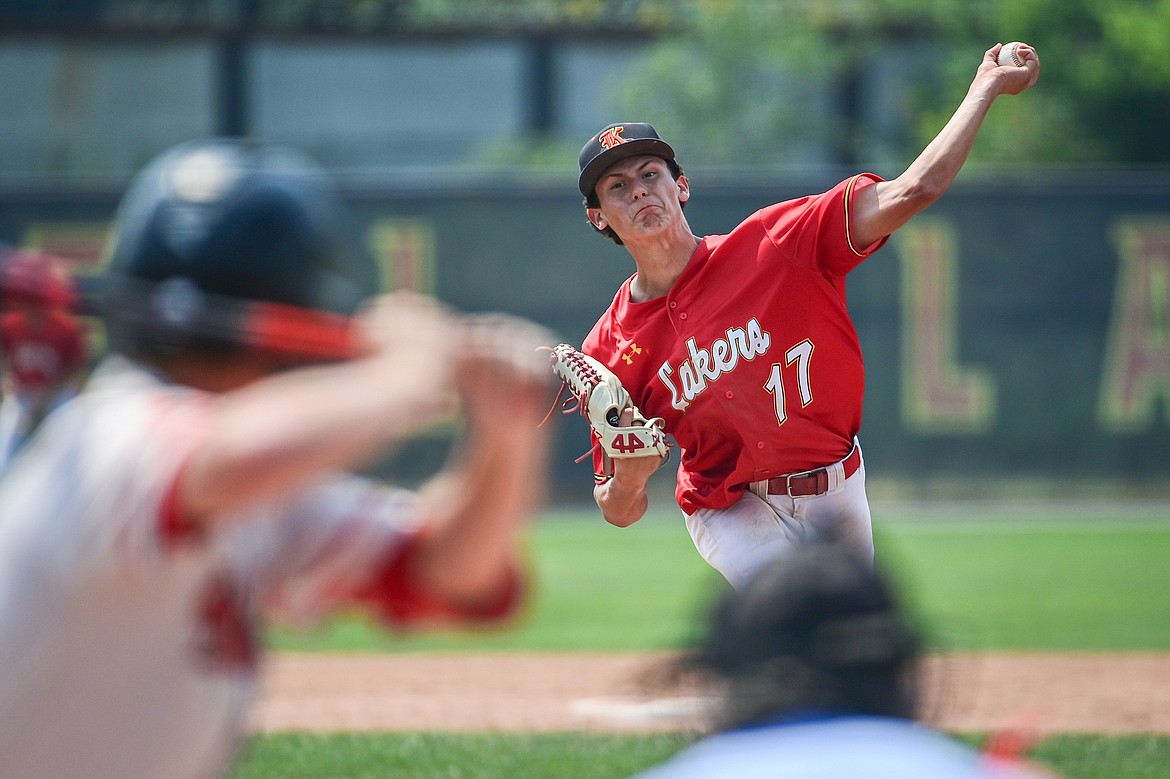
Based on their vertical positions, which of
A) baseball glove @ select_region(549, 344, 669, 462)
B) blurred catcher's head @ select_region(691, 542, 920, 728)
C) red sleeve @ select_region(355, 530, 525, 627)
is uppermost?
blurred catcher's head @ select_region(691, 542, 920, 728)

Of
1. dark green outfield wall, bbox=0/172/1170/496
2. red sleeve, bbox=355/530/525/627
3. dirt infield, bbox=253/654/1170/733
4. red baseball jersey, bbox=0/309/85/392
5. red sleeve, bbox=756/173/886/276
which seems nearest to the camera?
red sleeve, bbox=355/530/525/627

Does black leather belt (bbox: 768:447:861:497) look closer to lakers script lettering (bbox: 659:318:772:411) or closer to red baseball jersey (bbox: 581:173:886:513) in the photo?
red baseball jersey (bbox: 581:173:886:513)

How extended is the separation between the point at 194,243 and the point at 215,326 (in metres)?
0.12

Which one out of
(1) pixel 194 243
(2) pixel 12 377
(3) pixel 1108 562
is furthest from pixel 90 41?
(1) pixel 194 243

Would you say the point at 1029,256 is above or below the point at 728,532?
below

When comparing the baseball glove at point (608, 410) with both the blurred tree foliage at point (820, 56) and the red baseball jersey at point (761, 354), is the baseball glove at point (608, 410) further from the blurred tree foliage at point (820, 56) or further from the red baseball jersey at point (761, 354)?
the blurred tree foliage at point (820, 56)

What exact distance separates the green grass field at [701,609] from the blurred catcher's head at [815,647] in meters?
0.18

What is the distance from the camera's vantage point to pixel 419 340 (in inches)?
68.2

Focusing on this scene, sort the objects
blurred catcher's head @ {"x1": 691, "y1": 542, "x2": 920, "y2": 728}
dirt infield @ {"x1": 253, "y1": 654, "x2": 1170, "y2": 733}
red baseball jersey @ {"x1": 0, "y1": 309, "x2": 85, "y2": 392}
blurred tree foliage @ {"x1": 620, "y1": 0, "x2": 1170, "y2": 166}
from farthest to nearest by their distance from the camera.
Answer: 1. blurred tree foliage @ {"x1": 620, "y1": 0, "x2": 1170, "y2": 166}
2. dirt infield @ {"x1": 253, "y1": 654, "x2": 1170, "y2": 733}
3. red baseball jersey @ {"x1": 0, "y1": 309, "x2": 85, "y2": 392}
4. blurred catcher's head @ {"x1": 691, "y1": 542, "x2": 920, "y2": 728}

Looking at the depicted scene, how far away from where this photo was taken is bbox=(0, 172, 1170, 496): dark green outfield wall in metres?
16.8

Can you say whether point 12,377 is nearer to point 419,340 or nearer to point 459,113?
point 419,340

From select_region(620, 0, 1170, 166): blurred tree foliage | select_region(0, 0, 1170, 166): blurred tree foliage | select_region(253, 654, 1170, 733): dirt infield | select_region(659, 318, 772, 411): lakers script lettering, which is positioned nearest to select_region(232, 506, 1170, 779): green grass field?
select_region(253, 654, 1170, 733): dirt infield

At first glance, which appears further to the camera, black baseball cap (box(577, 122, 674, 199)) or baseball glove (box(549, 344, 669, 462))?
black baseball cap (box(577, 122, 674, 199))

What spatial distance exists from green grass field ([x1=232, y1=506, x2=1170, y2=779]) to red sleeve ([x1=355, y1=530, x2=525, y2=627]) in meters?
0.07
